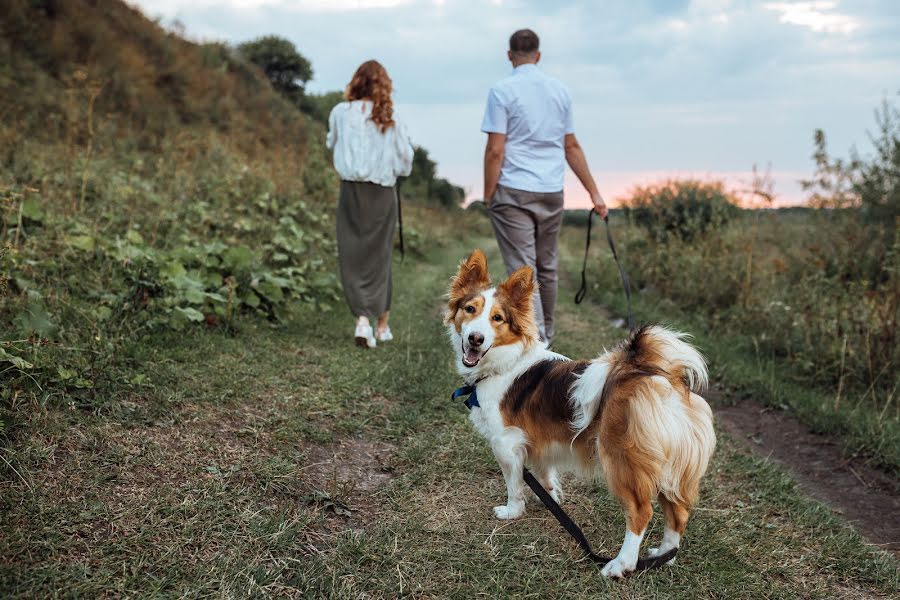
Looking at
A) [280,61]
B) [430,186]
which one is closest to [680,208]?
[430,186]

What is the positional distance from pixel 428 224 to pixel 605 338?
10438 millimetres

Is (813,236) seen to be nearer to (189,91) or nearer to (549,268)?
(549,268)

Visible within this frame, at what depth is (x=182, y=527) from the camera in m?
2.74

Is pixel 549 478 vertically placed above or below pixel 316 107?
below

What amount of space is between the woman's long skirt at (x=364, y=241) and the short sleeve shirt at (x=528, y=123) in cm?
133

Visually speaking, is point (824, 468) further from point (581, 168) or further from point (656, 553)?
point (581, 168)

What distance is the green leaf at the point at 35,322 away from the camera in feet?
12.5

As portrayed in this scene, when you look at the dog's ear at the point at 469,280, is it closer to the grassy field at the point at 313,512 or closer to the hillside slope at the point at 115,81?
the grassy field at the point at 313,512

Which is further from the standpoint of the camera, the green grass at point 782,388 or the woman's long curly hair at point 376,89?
the woman's long curly hair at point 376,89

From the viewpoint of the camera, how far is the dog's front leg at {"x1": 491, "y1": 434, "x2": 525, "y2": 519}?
3.13m

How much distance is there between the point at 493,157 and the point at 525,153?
29 cm

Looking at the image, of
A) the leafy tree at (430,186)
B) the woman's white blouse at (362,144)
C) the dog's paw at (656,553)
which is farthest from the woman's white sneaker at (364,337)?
the leafy tree at (430,186)

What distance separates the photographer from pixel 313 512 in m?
3.09

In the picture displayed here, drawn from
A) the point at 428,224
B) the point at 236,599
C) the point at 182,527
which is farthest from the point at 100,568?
the point at 428,224
